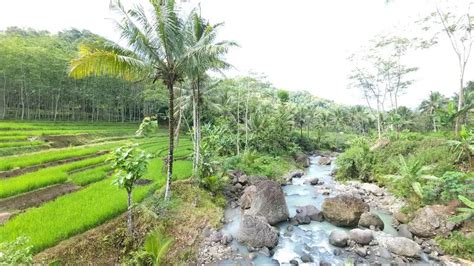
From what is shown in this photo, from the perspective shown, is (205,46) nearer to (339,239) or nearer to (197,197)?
(197,197)

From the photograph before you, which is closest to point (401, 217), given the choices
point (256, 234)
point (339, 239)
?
point (339, 239)

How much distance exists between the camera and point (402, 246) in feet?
29.7

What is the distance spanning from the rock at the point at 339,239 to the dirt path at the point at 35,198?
10326 millimetres

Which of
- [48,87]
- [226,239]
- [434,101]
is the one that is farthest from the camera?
[434,101]

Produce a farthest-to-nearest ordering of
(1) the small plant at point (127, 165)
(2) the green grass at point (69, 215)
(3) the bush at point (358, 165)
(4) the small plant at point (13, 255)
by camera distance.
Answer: (3) the bush at point (358, 165)
(1) the small plant at point (127, 165)
(2) the green grass at point (69, 215)
(4) the small plant at point (13, 255)

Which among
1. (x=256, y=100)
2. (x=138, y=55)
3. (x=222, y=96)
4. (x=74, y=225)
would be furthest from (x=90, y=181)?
(x=256, y=100)

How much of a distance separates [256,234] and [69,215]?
244 inches

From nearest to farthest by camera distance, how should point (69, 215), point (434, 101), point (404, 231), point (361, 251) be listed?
1. point (69, 215)
2. point (361, 251)
3. point (404, 231)
4. point (434, 101)

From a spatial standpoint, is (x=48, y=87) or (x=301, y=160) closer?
(x=301, y=160)

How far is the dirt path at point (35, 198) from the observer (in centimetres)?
824

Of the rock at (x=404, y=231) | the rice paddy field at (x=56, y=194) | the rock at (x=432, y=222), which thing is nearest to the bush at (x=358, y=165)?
the rock at (x=404, y=231)

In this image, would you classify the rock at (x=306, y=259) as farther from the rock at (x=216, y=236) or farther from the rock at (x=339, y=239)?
the rock at (x=216, y=236)

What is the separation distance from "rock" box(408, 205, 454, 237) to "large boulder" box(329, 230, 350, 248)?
290cm

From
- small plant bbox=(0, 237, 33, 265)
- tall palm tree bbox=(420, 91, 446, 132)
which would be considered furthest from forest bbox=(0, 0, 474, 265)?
tall palm tree bbox=(420, 91, 446, 132)
